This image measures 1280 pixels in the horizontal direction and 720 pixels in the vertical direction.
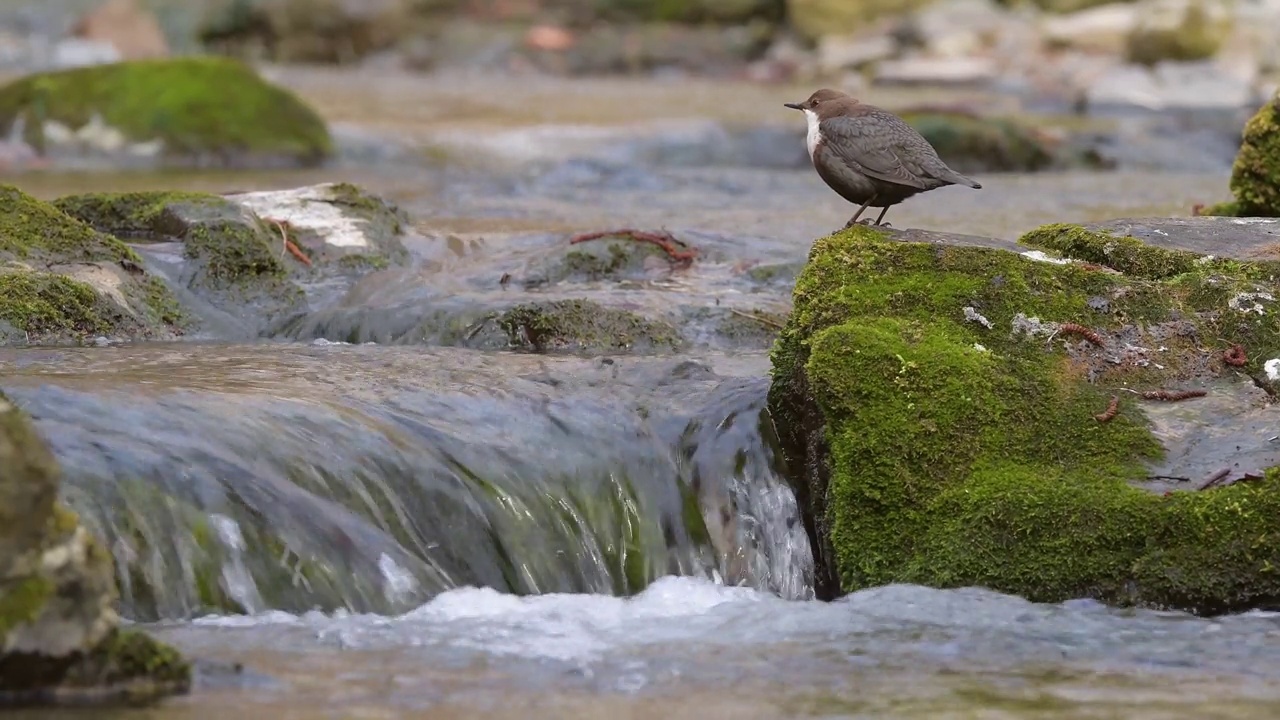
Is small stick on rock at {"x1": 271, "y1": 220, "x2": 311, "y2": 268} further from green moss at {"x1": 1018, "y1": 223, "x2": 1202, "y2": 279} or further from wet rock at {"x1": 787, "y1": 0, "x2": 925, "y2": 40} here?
wet rock at {"x1": 787, "y1": 0, "x2": 925, "y2": 40}

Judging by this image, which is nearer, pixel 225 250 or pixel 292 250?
pixel 225 250

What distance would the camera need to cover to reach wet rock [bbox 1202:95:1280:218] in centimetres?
704

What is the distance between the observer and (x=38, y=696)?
344 centimetres

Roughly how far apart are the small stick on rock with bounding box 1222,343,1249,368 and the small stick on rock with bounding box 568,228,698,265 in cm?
341

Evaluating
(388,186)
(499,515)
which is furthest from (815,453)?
(388,186)

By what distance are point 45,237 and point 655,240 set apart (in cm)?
278

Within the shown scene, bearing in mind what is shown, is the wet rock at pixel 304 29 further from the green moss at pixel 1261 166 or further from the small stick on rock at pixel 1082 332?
the small stick on rock at pixel 1082 332

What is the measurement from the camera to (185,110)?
13.9 m

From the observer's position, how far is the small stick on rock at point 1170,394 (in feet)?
16.2

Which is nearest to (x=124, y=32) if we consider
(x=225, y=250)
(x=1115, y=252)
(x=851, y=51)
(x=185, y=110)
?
(x=851, y=51)

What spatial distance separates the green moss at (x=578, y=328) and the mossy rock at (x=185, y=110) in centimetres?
729

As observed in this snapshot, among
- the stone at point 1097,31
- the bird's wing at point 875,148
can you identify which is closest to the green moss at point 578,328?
the bird's wing at point 875,148

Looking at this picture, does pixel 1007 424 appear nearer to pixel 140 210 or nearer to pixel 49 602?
pixel 49 602

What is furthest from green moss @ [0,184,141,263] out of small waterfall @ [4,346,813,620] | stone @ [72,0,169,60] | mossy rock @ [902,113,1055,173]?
stone @ [72,0,169,60]
